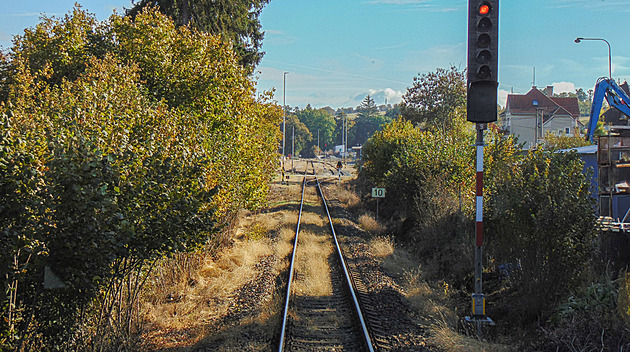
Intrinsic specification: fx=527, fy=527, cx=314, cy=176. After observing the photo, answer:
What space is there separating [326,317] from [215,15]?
55.6 ft

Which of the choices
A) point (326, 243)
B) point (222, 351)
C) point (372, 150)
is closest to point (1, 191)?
point (222, 351)

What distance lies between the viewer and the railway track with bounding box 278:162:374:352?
28.3 ft

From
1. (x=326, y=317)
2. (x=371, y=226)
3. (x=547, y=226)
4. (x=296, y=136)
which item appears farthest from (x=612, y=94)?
(x=296, y=136)

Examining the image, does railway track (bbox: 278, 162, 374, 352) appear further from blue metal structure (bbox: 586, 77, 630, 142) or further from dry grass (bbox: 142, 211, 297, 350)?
blue metal structure (bbox: 586, 77, 630, 142)

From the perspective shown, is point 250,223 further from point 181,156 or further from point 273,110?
point 181,156

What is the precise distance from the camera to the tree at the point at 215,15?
22188mm

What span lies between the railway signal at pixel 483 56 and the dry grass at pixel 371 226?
14063 millimetres

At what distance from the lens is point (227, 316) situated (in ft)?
33.5

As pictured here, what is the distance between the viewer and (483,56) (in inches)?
331

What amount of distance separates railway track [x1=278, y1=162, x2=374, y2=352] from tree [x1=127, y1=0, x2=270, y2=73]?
1294 cm

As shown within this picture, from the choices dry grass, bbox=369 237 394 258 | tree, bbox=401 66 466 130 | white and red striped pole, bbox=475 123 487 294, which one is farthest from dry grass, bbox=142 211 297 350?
tree, bbox=401 66 466 130

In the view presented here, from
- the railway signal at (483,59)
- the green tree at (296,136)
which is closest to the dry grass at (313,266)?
the railway signal at (483,59)

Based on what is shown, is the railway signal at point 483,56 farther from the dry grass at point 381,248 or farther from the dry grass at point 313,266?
the dry grass at point 381,248

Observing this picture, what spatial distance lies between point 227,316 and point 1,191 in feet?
18.0
